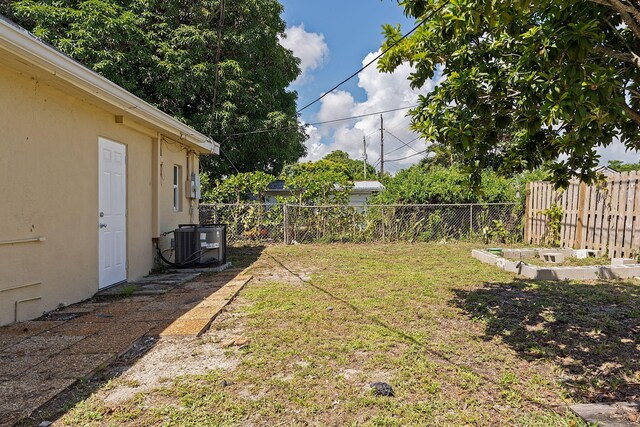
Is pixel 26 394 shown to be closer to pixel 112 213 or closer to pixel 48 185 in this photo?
pixel 48 185

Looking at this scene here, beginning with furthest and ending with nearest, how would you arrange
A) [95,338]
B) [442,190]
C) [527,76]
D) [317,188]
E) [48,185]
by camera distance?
[317,188]
[442,190]
[48,185]
[95,338]
[527,76]

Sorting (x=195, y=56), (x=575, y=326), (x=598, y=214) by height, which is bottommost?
(x=575, y=326)

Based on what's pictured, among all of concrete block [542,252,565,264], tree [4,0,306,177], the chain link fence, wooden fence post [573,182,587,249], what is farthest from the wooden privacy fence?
tree [4,0,306,177]

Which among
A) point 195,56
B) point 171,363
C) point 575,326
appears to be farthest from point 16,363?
point 195,56

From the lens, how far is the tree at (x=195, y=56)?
14023 millimetres

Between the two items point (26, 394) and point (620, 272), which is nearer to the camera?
point (26, 394)

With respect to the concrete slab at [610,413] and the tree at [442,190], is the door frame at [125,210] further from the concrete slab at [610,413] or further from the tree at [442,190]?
the tree at [442,190]

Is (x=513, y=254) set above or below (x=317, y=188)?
below

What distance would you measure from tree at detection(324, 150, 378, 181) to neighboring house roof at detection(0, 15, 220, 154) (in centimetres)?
2931

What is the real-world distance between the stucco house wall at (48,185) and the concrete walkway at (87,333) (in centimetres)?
35

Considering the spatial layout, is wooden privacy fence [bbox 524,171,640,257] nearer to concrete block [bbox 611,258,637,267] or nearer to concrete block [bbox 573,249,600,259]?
concrete block [bbox 573,249,600,259]

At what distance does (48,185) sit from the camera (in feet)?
14.8

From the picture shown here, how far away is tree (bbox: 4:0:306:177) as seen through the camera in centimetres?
1402

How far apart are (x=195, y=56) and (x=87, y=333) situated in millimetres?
14341
